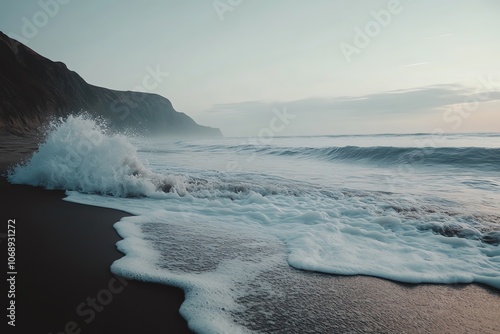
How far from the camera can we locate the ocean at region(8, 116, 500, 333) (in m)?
2.71

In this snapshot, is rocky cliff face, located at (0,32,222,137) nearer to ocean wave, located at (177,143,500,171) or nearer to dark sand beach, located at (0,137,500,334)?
ocean wave, located at (177,143,500,171)

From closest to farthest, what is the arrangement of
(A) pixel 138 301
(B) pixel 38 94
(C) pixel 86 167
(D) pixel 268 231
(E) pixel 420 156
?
1. (A) pixel 138 301
2. (D) pixel 268 231
3. (C) pixel 86 167
4. (E) pixel 420 156
5. (B) pixel 38 94

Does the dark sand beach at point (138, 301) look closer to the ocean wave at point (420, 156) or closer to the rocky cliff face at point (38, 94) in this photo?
the ocean wave at point (420, 156)

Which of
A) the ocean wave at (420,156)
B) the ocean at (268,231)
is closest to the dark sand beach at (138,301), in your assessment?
the ocean at (268,231)

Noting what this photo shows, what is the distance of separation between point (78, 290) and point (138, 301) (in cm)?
55

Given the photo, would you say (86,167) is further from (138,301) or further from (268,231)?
(138,301)

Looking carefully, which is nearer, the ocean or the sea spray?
the ocean

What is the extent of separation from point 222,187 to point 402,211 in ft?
13.3

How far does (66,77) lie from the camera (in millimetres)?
59844

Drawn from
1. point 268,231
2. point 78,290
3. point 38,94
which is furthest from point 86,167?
point 38,94

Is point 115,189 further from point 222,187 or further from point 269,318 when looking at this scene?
point 269,318

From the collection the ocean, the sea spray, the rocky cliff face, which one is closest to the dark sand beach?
the ocean

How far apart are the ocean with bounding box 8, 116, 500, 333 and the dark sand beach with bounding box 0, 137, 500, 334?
14cm

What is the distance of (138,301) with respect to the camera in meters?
2.54
